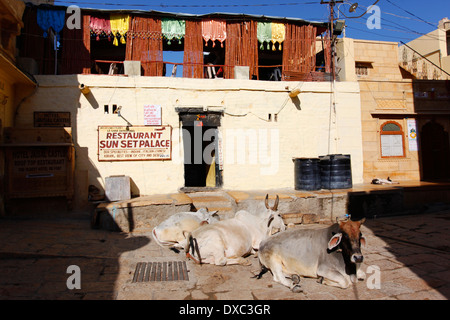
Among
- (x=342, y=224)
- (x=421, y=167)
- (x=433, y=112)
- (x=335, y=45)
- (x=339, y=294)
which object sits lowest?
(x=339, y=294)

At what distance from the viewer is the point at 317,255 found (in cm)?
410

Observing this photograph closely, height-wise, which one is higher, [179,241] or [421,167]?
[421,167]

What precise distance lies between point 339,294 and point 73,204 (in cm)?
777

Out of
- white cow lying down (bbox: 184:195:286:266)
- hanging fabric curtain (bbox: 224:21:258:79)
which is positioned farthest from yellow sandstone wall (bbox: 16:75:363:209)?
white cow lying down (bbox: 184:195:286:266)

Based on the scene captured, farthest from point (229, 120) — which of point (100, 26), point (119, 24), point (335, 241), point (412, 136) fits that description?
point (412, 136)

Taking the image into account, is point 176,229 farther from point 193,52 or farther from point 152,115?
point 193,52

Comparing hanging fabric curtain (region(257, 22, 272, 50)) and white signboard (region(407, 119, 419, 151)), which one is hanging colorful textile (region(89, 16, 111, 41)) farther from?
white signboard (region(407, 119, 419, 151))

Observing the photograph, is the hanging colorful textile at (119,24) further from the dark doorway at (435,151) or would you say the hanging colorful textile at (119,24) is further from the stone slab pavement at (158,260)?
the dark doorway at (435,151)

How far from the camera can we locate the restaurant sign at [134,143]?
9133 millimetres

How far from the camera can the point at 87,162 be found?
9008 mm

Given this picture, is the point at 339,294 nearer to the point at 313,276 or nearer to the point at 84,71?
the point at 313,276

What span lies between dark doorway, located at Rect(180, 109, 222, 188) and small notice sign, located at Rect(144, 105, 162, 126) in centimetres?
77

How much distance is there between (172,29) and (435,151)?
1215 centimetres

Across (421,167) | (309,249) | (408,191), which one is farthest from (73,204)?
(421,167)
